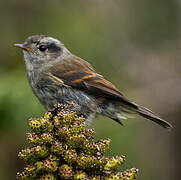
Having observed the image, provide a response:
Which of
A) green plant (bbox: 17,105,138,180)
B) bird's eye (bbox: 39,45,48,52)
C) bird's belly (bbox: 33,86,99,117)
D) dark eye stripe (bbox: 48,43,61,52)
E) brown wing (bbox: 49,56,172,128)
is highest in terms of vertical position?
dark eye stripe (bbox: 48,43,61,52)

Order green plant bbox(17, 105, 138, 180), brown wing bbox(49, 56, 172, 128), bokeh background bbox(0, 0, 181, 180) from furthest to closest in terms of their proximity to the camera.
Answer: bokeh background bbox(0, 0, 181, 180) < brown wing bbox(49, 56, 172, 128) < green plant bbox(17, 105, 138, 180)

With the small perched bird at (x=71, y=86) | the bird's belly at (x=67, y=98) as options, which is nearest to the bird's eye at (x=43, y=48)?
the small perched bird at (x=71, y=86)

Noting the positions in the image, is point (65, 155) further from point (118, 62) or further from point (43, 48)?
point (118, 62)

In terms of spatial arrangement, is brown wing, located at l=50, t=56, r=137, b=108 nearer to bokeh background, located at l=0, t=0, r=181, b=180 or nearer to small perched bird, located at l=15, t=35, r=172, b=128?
small perched bird, located at l=15, t=35, r=172, b=128

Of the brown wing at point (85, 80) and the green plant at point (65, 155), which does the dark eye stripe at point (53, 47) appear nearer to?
the brown wing at point (85, 80)

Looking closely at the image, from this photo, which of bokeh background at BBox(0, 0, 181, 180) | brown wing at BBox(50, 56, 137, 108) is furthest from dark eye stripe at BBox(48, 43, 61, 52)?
bokeh background at BBox(0, 0, 181, 180)

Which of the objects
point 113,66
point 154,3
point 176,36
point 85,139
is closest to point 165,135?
point 113,66
